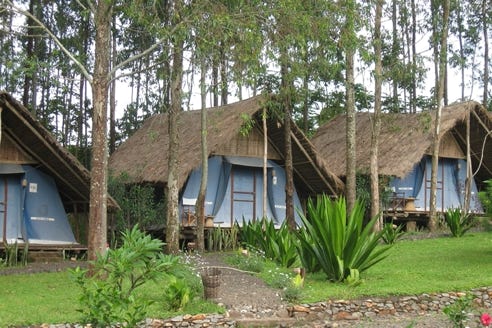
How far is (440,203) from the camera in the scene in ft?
78.3

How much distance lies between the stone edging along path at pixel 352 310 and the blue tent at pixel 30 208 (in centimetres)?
845

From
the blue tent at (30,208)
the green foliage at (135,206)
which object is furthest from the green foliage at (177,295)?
the green foliage at (135,206)

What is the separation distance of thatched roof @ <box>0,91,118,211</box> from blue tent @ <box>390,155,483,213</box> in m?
10.5

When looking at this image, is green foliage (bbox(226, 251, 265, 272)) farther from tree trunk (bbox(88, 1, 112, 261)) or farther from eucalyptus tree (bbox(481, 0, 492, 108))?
eucalyptus tree (bbox(481, 0, 492, 108))

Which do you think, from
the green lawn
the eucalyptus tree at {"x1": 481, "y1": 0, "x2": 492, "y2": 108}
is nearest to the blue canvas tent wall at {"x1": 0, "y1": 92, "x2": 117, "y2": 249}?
the green lawn

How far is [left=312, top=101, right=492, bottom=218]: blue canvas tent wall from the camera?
69.7 ft

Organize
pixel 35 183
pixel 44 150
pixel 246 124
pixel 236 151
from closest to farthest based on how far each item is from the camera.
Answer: pixel 44 150 < pixel 35 183 < pixel 246 124 < pixel 236 151

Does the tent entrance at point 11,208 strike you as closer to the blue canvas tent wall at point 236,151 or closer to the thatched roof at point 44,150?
the thatched roof at point 44,150

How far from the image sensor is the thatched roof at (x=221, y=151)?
18.2m

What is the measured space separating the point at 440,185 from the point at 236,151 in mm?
8265

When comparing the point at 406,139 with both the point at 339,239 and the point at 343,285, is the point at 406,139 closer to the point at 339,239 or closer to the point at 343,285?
the point at 339,239

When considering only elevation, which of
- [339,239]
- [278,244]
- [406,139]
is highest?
[406,139]

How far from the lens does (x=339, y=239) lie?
10336 mm

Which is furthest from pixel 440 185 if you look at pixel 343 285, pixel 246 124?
pixel 343 285
